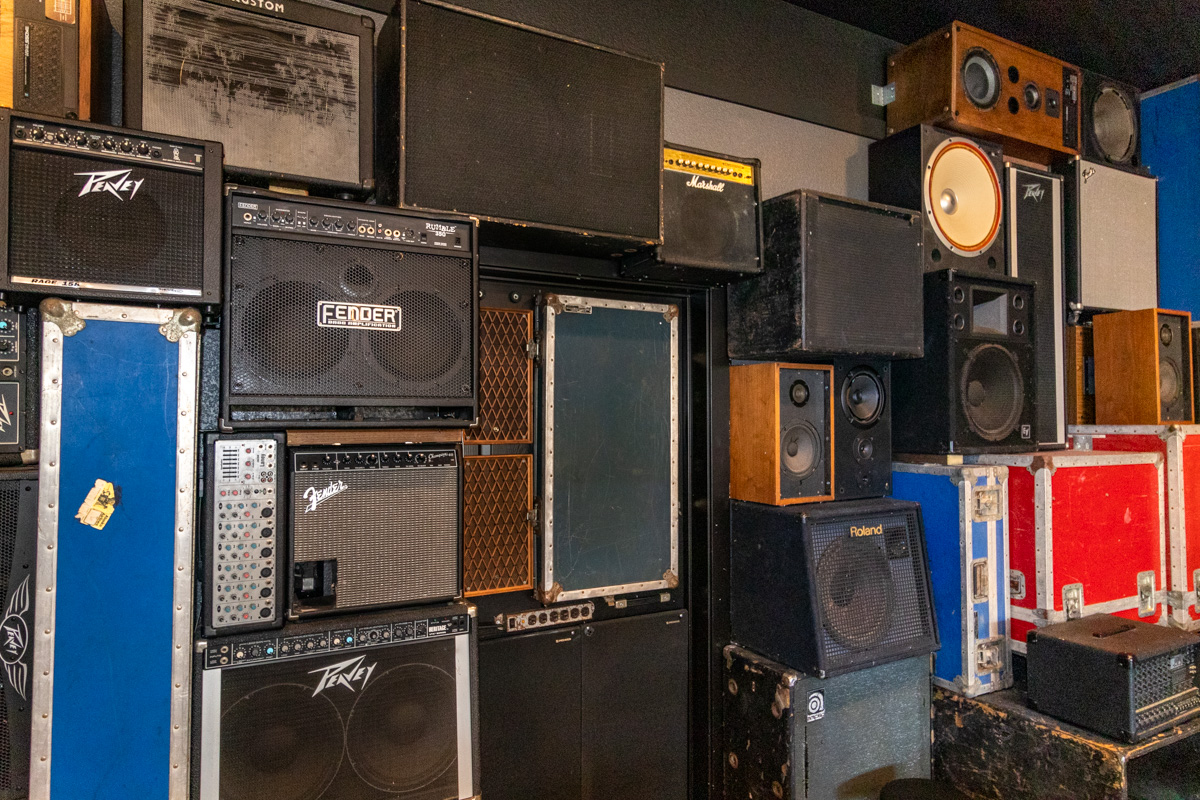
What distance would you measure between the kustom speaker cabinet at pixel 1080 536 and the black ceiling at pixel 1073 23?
174cm

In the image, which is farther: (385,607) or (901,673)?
(901,673)

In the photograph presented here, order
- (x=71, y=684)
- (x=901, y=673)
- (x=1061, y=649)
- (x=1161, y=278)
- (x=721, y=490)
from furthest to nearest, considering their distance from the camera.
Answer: (x=1161, y=278) < (x=721, y=490) < (x=901, y=673) < (x=1061, y=649) < (x=71, y=684)

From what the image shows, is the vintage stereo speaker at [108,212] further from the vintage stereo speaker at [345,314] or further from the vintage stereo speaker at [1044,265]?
the vintage stereo speaker at [1044,265]

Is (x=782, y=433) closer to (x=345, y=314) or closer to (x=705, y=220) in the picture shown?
(x=705, y=220)

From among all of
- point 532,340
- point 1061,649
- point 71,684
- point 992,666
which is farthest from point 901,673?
point 71,684

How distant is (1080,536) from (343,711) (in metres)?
2.24

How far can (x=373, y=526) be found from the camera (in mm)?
1477

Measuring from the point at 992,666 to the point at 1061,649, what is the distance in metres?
0.25

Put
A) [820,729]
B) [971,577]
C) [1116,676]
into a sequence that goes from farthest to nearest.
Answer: [971,577] < [820,729] < [1116,676]

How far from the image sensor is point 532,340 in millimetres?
2074

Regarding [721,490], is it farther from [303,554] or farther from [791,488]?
[303,554]

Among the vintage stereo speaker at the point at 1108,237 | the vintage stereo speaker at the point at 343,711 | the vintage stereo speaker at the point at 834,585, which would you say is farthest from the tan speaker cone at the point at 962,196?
the vintage stereo speaker at the point at 343,711

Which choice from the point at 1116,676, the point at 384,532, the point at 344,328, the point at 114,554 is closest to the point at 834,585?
the point at 1116,676

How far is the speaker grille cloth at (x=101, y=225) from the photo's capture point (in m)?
1.24
